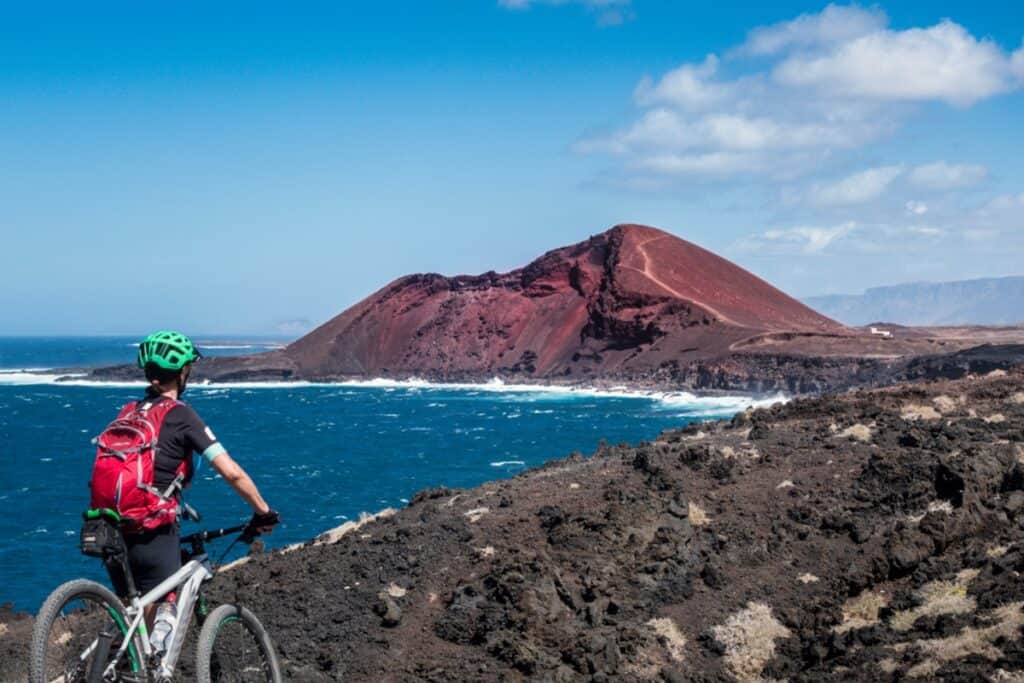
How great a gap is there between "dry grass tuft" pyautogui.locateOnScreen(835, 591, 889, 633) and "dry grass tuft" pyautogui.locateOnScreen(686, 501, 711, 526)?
216 cm

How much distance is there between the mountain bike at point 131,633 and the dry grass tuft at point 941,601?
696cm

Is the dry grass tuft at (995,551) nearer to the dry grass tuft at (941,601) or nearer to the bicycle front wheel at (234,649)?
the dry grass tuft at (941,601)

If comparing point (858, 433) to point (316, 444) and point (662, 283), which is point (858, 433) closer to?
point (316, 444)

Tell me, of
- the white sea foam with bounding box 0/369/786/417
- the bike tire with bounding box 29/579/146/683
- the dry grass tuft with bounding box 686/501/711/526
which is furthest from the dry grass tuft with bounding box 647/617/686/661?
the white sea foam with bounding box 0/369/786/417

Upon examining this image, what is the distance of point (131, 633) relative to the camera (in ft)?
15.6

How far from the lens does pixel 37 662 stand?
14.3 ft

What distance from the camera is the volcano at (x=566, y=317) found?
90.6 metres

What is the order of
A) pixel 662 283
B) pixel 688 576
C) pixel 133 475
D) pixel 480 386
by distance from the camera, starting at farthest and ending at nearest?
pixel 662 283 → pixel 480 386 → pixel 688 576 → pixel 133 475

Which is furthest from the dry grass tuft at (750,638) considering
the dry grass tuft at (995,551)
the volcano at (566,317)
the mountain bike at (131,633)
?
the volcano at (566,317)

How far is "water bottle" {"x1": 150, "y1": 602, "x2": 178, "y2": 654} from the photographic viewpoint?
16.3ft

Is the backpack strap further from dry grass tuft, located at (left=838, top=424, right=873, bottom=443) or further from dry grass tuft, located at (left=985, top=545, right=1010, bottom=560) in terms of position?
dry grass tuft, located at (left=838, top=424, right=873, bottom=443)

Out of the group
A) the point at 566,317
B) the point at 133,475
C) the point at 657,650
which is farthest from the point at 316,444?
the point at 566,317

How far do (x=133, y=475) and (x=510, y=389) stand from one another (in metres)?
82.9

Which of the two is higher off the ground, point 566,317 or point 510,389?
point 566,317
